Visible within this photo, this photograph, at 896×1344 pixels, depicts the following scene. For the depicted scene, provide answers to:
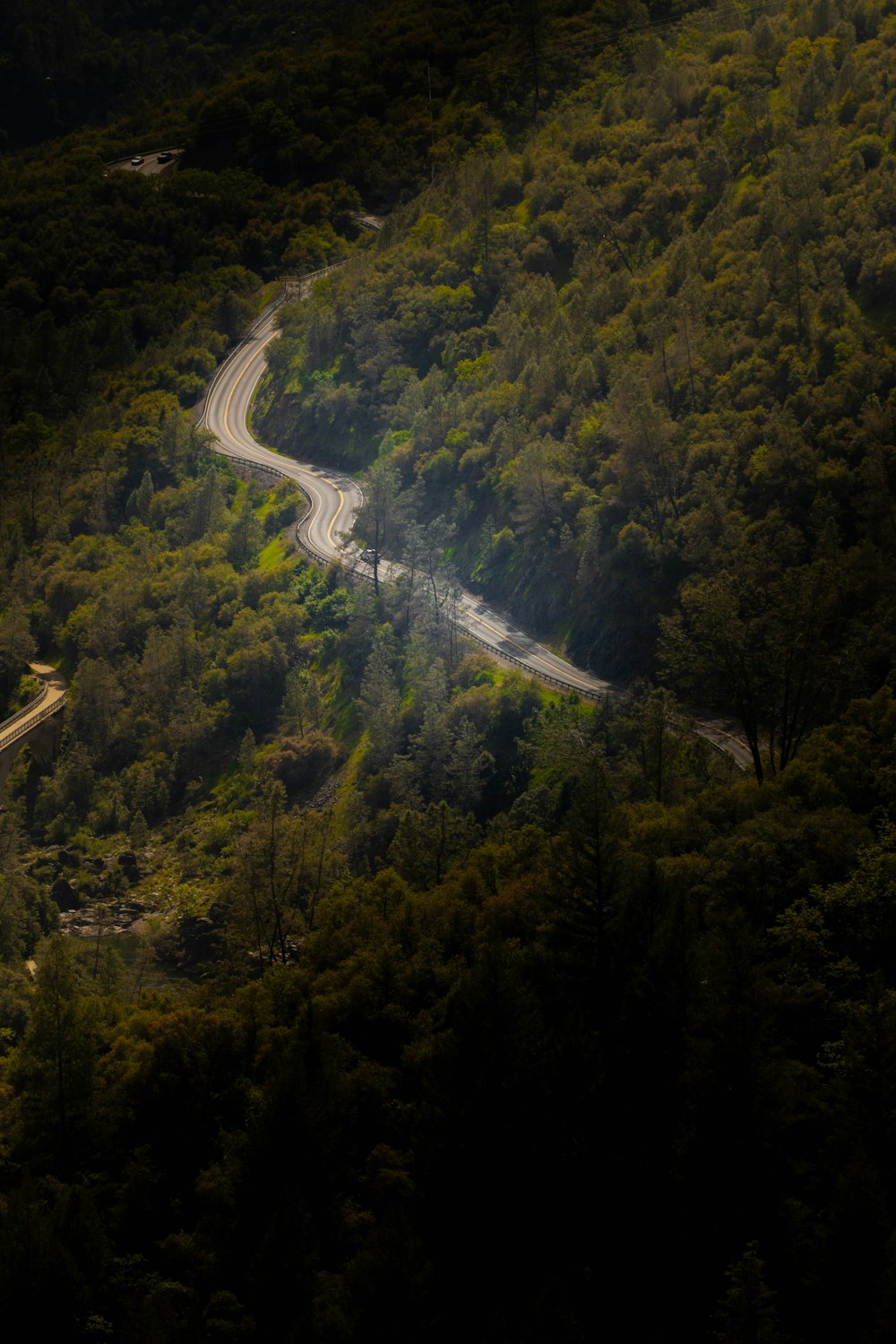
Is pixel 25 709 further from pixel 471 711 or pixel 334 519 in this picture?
pixel 471 711

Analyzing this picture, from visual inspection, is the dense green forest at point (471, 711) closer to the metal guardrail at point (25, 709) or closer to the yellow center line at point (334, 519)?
the metal guardrail at point (25, 709)

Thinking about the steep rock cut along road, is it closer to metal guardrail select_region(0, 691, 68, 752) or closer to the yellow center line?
the yellow center line

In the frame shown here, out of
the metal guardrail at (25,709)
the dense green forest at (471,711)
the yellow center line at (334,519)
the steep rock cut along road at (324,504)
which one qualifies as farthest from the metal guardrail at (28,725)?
the yellow center line at (334,519)

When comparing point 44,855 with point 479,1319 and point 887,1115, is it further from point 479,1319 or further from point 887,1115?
point 887,1115

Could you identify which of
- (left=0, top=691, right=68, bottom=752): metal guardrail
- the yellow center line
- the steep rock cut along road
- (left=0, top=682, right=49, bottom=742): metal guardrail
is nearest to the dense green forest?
(left=0, top=691, right=68, bottom=752): metal guardrail

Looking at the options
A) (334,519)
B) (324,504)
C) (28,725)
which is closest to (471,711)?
(334,519)
